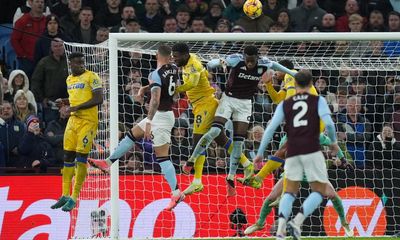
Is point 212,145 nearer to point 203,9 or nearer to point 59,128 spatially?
point 59,128

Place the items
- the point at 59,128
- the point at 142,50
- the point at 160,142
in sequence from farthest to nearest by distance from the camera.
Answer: the point at 59,128
the point at 142,50
the point at 160,142

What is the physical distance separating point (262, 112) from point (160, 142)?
2.75 metres

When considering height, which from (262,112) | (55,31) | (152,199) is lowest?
(152,199)

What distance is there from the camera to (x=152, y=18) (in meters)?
24.2

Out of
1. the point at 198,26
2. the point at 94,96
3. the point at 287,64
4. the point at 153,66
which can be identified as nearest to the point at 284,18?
the point at 198,26

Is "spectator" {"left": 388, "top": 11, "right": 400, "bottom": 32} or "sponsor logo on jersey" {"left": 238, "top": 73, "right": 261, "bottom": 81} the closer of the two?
"sponsor logo on jersey" {"left": 238, "top": 73, "right": 261, "bottom": 81}

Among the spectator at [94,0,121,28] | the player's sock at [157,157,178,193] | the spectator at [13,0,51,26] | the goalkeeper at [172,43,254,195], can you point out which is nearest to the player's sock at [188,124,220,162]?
the goalkeeper at [172,43,254,195]

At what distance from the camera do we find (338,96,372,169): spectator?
21031 mm

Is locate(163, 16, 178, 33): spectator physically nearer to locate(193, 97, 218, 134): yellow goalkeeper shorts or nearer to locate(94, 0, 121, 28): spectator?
locate(94, 0, 121, 28): spectator

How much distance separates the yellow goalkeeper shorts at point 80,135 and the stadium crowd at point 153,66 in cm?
96

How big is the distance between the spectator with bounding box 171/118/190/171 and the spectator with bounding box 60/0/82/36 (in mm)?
3592

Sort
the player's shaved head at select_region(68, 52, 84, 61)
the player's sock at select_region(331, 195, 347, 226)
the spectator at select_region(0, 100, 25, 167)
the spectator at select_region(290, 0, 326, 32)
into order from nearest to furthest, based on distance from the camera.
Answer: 1. the player's sock at select_region(331, 195, 347, 226)
2. the player's shaved head at select_region(68, 52, 84, 61)
3. the spectator at select_region(0, 100, 25, 167)
4. the spectator at select_region(290, 0, 326, 32)

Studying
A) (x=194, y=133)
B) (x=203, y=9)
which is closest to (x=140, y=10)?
(x=203, y=9)

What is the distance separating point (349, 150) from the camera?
2108 cm
